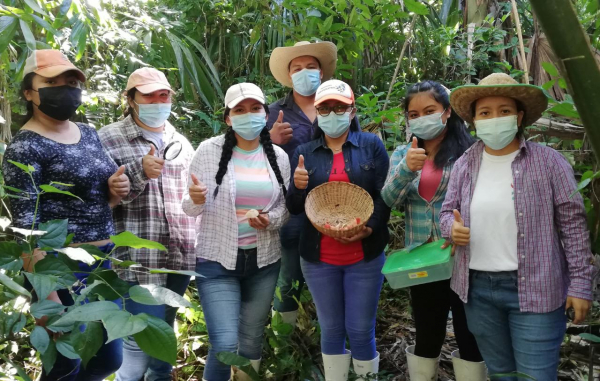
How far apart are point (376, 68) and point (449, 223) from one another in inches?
150

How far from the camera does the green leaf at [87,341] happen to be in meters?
1.12

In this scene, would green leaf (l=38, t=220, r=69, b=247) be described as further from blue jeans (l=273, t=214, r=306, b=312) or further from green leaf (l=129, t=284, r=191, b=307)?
blue jeans (l=273, t=214, r=306, b=312)

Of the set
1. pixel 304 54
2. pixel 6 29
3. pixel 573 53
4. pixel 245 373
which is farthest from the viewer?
pixel 304 54

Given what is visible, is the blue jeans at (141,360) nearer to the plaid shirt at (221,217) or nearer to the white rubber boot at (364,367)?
the plaid shirt at (221,217)

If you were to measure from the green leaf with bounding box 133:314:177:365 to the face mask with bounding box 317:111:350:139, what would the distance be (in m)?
1.88

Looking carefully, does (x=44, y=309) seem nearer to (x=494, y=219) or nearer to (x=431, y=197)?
(x=494, y=219)

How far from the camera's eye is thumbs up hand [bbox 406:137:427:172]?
2.43 metres

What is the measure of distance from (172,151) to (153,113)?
0.23 metres

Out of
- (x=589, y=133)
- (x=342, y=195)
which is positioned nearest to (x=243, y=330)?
(x=342, y=195)

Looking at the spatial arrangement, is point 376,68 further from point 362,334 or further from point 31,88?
point 31,88

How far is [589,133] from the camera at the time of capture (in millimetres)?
860

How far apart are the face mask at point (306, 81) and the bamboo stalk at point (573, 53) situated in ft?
8.21

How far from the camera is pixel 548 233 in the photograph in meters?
2.06

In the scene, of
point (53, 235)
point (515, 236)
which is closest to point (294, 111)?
point (515, 236)
